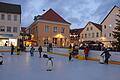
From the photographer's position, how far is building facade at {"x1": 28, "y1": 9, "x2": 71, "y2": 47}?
5256 cm

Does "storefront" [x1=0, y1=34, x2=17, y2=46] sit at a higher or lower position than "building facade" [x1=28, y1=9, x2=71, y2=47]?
lower

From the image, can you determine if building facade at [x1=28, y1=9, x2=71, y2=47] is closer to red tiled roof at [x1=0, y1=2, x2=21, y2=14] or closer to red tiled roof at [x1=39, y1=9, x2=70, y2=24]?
red tiled roof at [x1=39, y1=9, x2=70, y2=24]

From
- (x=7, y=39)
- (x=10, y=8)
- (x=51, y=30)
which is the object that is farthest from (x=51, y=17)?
(x=7, y=39)

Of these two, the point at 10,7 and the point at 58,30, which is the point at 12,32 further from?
the point at 58,30

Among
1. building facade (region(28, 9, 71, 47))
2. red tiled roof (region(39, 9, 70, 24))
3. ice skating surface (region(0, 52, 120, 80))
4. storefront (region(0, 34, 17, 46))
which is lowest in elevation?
ice skating surface (region(0, 52, 120, 80))

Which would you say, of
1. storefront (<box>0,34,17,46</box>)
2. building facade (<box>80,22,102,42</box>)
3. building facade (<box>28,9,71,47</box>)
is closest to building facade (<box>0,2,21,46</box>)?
storefront (<box>0,34,17,46</box>)

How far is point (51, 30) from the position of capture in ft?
177

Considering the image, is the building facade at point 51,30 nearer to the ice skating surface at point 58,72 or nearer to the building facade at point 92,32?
the building facade at point 92,32

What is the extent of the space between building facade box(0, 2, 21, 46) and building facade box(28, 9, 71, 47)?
543 cm

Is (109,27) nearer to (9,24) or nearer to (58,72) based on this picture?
(9,24)

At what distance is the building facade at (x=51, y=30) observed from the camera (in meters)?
52.6

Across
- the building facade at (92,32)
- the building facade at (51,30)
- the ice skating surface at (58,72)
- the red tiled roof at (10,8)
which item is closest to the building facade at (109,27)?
→ the building facade at (92,32)

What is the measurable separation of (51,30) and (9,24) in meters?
9.96

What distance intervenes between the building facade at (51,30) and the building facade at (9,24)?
543cm
